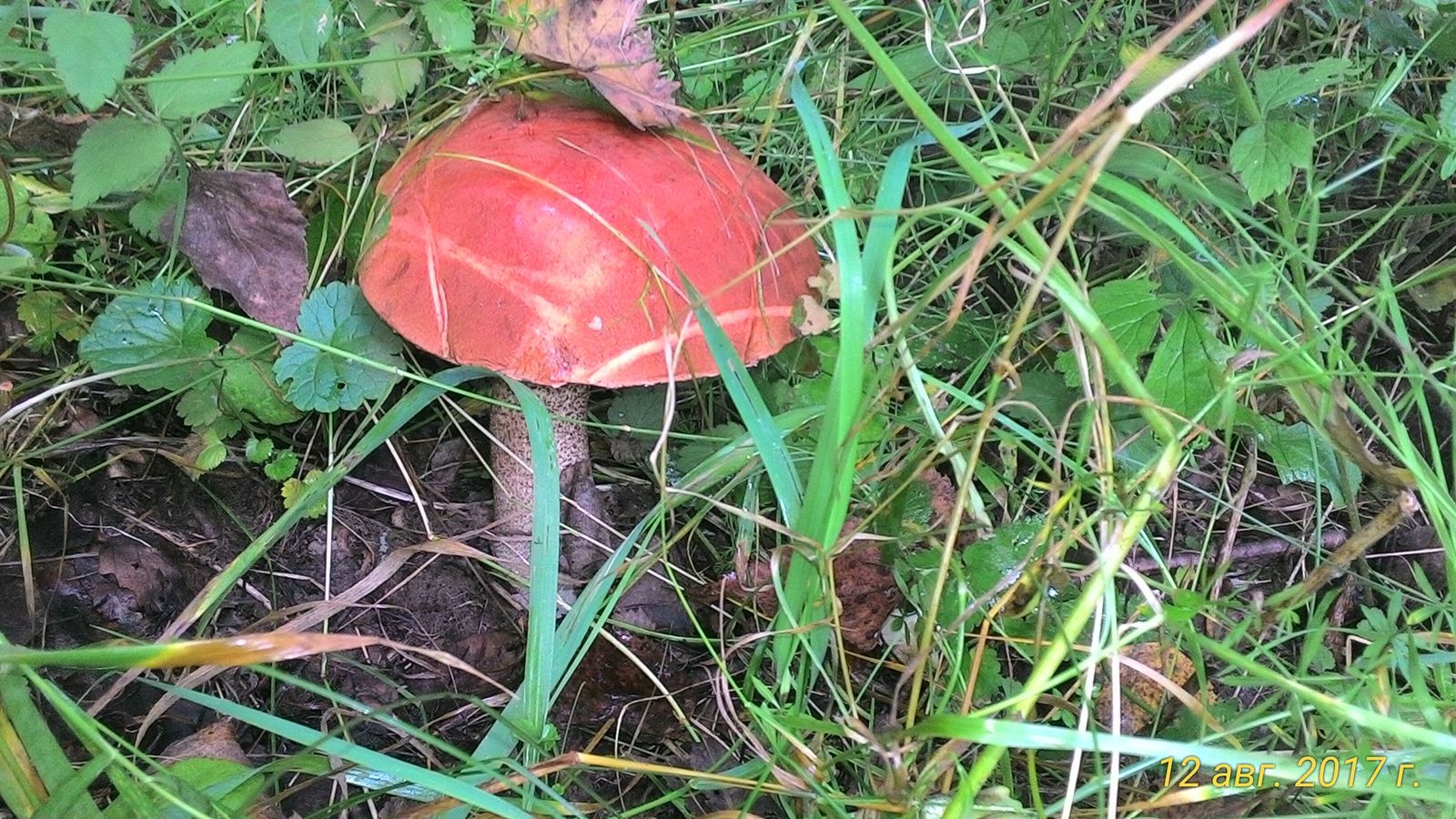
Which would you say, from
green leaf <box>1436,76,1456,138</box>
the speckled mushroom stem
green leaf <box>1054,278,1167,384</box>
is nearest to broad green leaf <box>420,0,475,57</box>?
the speckled mushroom stem

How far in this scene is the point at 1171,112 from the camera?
1440mm

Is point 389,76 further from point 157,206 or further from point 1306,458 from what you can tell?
point 1306,458

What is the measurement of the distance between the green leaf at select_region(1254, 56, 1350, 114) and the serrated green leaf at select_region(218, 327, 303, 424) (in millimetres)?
1504

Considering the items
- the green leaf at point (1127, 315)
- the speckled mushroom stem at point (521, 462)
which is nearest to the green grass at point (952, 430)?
the green leaf at point (1127, 315)

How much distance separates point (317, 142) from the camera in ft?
4.40

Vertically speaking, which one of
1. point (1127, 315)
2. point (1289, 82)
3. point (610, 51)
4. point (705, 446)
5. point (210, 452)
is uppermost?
point (610, 51)

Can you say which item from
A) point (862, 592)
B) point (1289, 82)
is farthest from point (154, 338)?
point (1289, 82)

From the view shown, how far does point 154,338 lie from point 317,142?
388mm

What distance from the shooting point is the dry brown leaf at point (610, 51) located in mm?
1189

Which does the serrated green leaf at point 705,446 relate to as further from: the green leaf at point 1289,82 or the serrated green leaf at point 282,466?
the green leaf at point 1289,82

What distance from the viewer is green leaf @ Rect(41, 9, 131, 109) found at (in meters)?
0.94

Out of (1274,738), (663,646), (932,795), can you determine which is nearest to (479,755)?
(663,646)

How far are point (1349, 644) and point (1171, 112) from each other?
86 cm

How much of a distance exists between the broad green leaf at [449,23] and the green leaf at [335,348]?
1.32 feet
